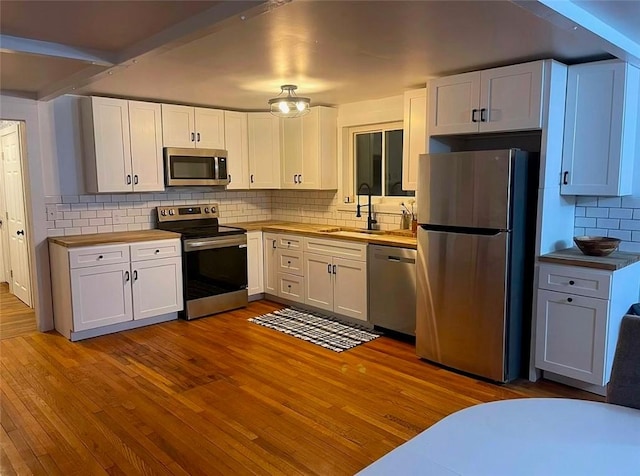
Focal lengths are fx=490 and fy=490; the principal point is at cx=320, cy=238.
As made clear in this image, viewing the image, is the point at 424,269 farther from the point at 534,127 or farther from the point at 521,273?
the point at 534,127

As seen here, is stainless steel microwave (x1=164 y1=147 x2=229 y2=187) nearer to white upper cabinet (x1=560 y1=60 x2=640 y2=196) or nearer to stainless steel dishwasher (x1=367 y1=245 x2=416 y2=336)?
stainless steel dishwasher (x1=367 y1=245 x2=416 y2=336)

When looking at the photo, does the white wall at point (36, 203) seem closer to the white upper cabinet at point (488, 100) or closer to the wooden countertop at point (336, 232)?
the wooden countertop at point (336, 232)

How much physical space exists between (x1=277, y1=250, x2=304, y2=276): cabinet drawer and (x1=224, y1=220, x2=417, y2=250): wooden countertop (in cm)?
24

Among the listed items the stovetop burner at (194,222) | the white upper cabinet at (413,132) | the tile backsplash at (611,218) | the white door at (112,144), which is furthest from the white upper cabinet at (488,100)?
the white door at (112,144)

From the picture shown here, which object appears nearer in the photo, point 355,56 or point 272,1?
point 272,1

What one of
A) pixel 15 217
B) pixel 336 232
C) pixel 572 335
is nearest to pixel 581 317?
pixel 572 335

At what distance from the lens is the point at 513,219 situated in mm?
3266

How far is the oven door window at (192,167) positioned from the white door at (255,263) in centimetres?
81

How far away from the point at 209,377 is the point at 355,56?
2.47 meters

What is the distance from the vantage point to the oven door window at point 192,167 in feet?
16.8

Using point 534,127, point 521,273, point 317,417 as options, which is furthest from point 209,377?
point 534,127

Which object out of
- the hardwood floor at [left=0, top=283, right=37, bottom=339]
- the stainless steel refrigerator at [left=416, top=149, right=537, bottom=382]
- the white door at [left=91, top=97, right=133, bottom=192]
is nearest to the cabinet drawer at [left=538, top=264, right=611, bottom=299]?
the stainless steel refrigerator at [left=416, top=149, right=537, bottom=382]

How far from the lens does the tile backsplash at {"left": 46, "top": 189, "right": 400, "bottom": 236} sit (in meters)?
4.77

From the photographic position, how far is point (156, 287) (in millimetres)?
4766
